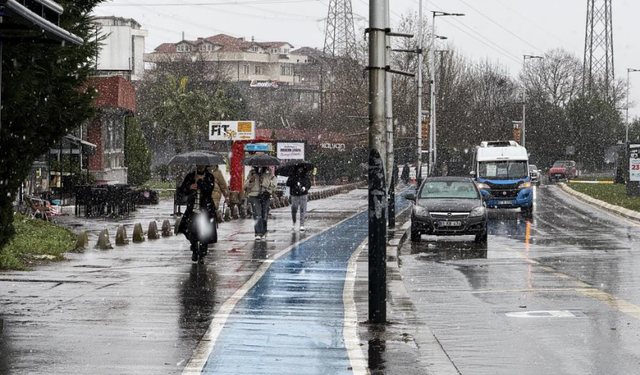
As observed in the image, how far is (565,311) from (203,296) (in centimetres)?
426

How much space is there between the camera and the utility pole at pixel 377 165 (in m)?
11.1

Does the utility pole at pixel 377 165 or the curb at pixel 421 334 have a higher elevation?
the utility pole at pixel 377 165

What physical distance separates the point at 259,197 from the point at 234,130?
24533 millimetres

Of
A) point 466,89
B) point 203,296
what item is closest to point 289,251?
point 203,296

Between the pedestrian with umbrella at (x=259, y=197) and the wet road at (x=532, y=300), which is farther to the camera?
the pedestrian with umbrella at (x=259, y=197)

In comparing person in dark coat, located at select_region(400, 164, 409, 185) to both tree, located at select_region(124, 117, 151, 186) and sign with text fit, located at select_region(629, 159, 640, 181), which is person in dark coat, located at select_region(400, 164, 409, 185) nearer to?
tree, located at select_region(124, 117, 151, 186)

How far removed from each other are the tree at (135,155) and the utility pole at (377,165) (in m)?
50.3

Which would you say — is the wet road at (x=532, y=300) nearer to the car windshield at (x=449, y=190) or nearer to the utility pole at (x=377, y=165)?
the utility pole at (x=377, y=165)

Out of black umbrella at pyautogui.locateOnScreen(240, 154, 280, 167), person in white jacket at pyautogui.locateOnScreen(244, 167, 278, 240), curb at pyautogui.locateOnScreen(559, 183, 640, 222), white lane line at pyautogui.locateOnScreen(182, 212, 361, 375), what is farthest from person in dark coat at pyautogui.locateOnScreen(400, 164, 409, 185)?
white lane line at pyautogui.locateOnScreen(182, 212, 361, 375)

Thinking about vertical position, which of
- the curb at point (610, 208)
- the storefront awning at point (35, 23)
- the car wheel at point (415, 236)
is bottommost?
the curb at point (610, 208)

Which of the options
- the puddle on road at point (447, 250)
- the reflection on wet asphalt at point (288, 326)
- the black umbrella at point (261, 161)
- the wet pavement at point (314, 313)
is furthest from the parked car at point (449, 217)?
the reflection on wet asphalt at point (288, 326)

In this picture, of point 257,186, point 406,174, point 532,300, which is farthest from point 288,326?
point 406,174

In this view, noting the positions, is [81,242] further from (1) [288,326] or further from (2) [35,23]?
(2) [35,23]

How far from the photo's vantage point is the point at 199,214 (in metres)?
18.2
